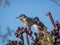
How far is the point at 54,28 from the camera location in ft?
9.66

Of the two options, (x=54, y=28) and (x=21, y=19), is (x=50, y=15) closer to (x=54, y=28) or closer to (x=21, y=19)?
(x=54, y=28)

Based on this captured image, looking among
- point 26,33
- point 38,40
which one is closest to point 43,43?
point 38,40

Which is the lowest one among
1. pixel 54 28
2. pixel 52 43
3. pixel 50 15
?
pixel 52 43

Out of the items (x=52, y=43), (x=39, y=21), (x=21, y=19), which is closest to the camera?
(x=52, y=43)

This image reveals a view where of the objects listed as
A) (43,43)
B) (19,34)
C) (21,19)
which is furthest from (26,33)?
(21,19)

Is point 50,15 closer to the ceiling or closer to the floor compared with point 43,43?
closer to the ceiling

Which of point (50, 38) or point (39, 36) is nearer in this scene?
point (50, 38)

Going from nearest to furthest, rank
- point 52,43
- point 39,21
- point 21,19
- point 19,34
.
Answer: point 52,43
point 19,34
point 39,21
point 21,19

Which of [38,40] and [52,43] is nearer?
[52,43]

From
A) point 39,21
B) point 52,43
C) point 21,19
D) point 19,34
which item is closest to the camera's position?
point 52,43

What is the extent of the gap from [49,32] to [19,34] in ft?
1.45

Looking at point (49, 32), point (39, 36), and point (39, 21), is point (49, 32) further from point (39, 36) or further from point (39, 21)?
point (39, 21)

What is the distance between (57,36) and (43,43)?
0.23 m

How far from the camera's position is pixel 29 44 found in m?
3.01
